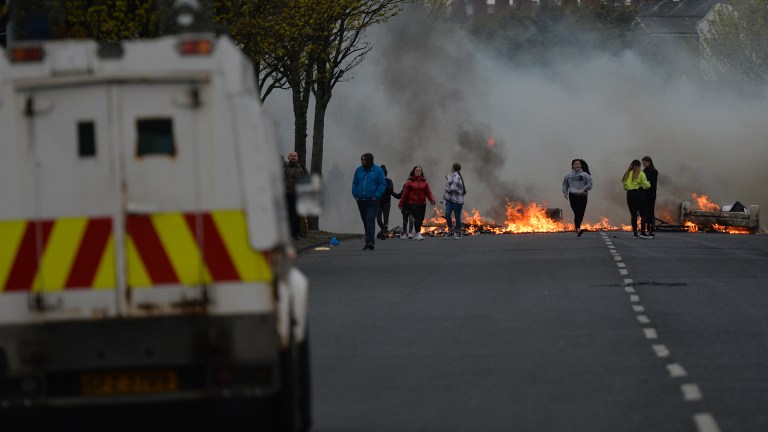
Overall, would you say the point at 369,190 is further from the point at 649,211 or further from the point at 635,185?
the point at 649,211

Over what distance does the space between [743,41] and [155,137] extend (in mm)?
89174

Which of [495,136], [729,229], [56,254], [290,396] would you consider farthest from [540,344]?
[495,136]

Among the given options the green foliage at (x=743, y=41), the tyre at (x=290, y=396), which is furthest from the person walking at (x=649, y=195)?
the green foliage at (x=743, y=41)

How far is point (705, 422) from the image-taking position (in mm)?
9953

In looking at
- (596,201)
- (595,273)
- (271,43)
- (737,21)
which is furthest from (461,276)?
(737,21)

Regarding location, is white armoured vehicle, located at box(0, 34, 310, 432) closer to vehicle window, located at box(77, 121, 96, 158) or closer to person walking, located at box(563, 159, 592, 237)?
vehicle window, located at box(77, 121, 96, 158)

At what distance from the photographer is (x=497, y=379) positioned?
39.9 ft

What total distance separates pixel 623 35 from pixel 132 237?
96187mm

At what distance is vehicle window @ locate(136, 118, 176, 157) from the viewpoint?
8.09 meters

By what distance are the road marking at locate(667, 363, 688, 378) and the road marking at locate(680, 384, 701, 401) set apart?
0.56m

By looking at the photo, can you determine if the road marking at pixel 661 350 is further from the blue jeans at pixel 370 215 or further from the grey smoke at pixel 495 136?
the grey smoke at pixel 495 136

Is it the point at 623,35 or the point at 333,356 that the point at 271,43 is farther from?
the point at 623,35

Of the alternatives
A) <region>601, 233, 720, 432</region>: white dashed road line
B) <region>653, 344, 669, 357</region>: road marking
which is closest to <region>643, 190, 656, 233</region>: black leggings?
<region>601, 233, 720, 432</region>: white dashed road line

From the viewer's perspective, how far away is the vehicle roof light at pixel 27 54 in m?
8.16
